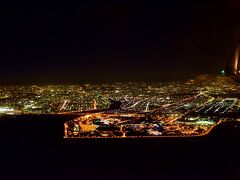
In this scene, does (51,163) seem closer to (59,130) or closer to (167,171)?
(167,171)

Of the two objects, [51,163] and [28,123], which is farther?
[28,123]

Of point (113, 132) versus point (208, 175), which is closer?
point (208, 175)

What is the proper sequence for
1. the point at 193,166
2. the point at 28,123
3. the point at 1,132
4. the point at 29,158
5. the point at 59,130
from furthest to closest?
the point at 28,123, the point at 59,130, the point at 1,132, the point at 29,158, the point at 193,166

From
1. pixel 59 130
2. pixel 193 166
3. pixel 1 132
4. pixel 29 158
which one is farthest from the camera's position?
pixel 59 130

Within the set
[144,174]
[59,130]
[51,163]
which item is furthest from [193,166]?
[59,130]

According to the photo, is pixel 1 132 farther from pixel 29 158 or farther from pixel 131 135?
pixel 131 135

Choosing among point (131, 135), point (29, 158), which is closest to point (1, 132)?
point (29, 158)
